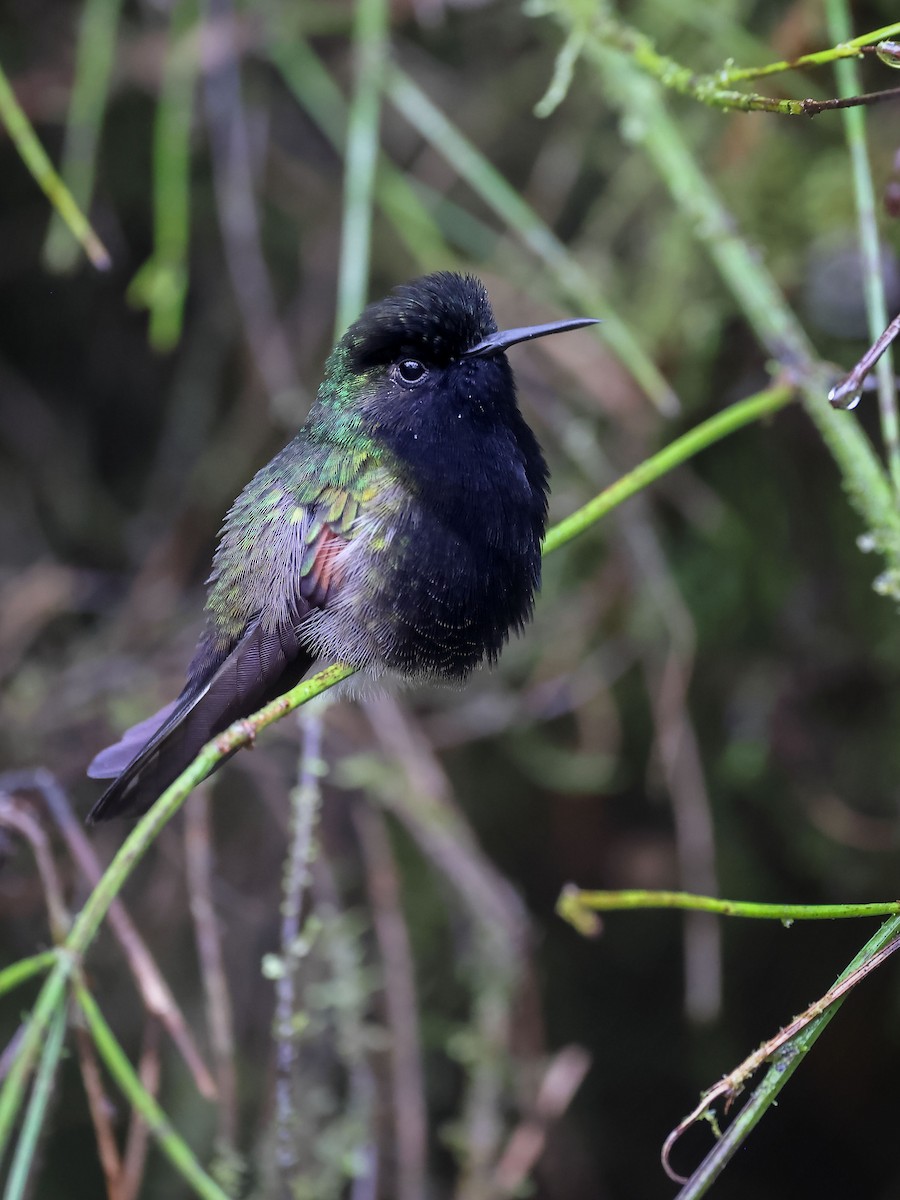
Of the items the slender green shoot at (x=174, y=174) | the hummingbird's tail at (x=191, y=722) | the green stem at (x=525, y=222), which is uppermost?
the slender green shoot at (x=174, y=174)

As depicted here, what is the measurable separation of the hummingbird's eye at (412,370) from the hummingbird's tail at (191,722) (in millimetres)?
374

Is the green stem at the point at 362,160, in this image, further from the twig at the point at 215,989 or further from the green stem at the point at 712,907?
the green stem at the point at 712,907

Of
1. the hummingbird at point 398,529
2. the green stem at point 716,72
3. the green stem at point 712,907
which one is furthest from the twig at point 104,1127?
the green stem at point 716,72

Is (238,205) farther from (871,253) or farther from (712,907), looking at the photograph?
(712,907)

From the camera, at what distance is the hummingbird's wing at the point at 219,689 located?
146 cm

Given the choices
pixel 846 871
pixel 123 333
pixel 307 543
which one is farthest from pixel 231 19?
pixel 846 871

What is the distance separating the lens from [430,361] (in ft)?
5.41

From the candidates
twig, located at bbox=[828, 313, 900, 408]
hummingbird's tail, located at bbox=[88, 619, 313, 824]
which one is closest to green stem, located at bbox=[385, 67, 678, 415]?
hummingbird's tail, located at bbox=[88, 619, 313, 824]

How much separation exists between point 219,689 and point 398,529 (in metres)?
0.30

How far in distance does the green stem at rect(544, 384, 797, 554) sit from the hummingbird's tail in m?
0.42

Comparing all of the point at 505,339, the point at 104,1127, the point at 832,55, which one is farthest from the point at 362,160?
the point at 104,1127

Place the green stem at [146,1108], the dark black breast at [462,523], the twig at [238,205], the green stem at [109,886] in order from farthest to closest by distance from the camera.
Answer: the twig at [238,205] < the dark black breast at [462,523] < the green stem at [146,1108] < the green stem at [109,886]

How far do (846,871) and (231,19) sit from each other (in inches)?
90.9

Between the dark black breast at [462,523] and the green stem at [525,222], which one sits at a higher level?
the green stem at [525,222]
